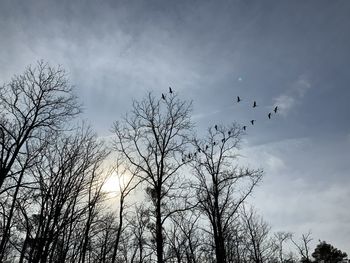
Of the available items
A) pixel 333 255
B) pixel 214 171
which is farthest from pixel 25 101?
pixel 333 255

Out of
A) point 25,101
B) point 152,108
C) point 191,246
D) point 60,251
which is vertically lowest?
point 60,251

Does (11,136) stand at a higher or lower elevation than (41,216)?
higher

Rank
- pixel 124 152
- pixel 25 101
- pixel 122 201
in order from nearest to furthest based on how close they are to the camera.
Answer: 1. pixel 25 101
2. pixel 124 152
3. pixel 122 201

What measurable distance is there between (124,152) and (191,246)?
55.8 feet

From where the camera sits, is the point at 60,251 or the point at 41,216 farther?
the point at 60,251

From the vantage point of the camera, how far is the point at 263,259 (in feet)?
110

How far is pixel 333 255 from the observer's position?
1829 inches

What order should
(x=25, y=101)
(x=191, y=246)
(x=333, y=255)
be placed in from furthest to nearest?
(x=333, y=255) → (x=191, y=246) → (x=25, y=101)

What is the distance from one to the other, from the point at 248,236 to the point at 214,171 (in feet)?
56.9

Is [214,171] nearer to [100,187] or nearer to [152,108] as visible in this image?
[152,108]

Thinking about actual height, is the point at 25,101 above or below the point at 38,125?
above

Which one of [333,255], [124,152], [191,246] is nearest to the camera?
[124,152]

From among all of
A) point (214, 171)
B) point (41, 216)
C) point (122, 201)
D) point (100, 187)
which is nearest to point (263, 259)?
point (214, 171)

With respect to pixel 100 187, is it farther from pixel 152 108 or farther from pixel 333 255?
pixel 333 255
